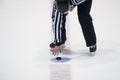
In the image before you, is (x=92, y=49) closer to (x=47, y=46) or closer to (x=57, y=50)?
(x=57, y=50)

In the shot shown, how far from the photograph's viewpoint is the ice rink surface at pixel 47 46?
2.60m

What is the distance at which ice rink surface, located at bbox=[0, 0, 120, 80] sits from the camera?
8.52ft

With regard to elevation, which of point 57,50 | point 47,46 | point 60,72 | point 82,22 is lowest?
point 60,72

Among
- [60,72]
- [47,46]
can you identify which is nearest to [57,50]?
[60,72]

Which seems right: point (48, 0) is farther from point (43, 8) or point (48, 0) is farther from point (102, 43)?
point (102, 43)

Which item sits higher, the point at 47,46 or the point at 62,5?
the point at 62,5

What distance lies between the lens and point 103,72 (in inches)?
102

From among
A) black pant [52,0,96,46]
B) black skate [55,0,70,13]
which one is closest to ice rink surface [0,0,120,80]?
black pant [52,0,96,46]

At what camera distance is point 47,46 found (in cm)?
319

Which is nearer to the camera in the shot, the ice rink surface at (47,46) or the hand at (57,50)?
the ice rink surface at (47,46)

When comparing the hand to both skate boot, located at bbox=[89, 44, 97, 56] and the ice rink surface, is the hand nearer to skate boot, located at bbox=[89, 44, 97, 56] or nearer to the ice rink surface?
the ice rink surface

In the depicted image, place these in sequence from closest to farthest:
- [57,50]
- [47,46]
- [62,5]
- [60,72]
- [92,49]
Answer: [62,5] → [60,72] → [57,50] → [92,49] → [47,46]

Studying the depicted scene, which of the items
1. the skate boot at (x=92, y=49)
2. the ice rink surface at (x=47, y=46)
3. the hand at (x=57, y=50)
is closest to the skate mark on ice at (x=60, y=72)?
the ice rink surface at (x=47, y=46)

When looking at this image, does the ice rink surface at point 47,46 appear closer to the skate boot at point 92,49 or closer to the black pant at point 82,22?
the skate boot at point 92,49
